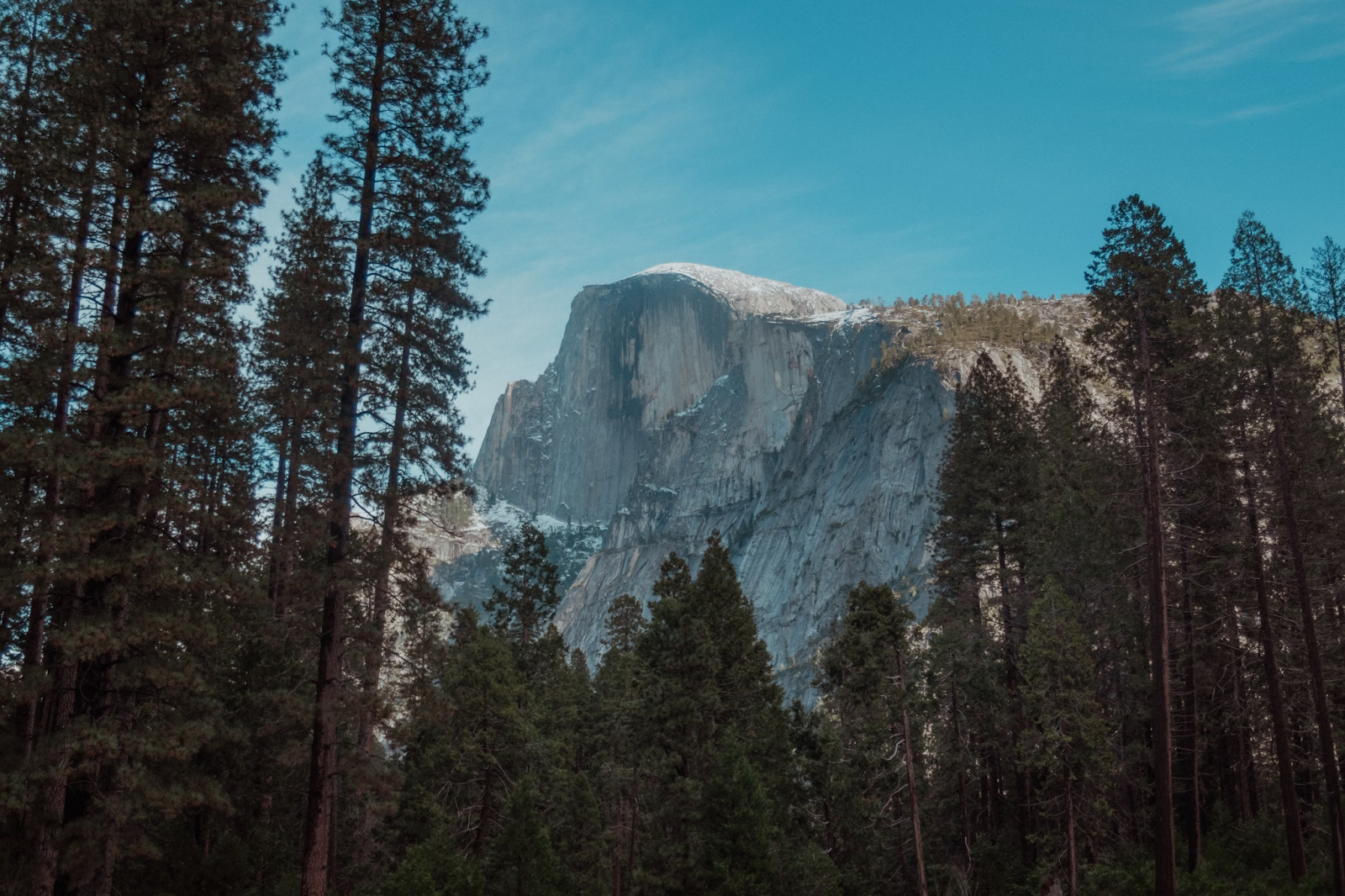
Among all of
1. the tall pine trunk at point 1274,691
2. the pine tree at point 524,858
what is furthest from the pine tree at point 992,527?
the pine tree at point 524,858

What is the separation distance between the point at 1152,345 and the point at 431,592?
15.0 meters

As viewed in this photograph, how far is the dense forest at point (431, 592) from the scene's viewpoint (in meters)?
11.2

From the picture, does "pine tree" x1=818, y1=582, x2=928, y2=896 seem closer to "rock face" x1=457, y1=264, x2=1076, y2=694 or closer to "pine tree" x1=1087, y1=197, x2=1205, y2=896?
"pine tree" x1=1087, y1=197, x2=1205, y2=896

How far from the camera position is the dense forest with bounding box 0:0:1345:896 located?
11203 mm

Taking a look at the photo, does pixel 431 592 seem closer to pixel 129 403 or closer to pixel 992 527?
pixel 129 403

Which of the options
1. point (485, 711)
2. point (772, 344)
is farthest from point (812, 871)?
point (772, 344)

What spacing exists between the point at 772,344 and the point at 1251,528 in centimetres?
16675

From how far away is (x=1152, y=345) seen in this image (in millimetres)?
17953

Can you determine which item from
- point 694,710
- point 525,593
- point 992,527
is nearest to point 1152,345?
point 992,527

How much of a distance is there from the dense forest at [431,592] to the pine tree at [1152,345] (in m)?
0.10

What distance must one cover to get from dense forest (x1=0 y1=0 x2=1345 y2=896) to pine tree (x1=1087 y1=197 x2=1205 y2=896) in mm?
98

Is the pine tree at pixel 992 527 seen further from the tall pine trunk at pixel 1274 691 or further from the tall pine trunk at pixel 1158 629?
the tall pine trunk at pixel 1158 629

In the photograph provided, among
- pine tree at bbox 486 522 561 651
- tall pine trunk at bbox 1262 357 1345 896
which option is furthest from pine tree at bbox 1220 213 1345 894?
pine tree at bbox 486 522 561 651

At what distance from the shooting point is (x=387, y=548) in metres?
12.6
